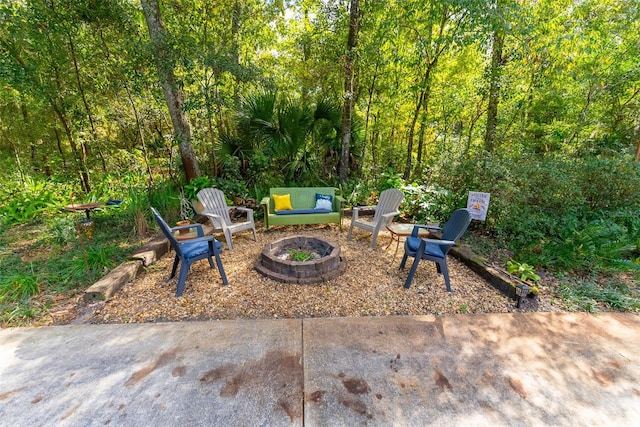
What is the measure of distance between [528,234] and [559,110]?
5856 millimetres

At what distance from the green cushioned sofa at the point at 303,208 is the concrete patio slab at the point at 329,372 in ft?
6.74

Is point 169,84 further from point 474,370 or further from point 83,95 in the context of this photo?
point 474,370

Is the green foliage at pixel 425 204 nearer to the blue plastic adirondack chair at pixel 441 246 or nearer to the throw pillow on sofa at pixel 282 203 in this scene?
the blue plastic adirondack chair at pixel 441 246

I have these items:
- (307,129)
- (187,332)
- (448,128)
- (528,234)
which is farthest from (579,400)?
(448,128)

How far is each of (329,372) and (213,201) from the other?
290 cm

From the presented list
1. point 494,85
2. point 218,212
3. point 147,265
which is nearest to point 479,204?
point 494,85

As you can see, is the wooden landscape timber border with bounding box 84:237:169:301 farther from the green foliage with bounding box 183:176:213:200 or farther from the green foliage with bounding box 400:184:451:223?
the green foliage with bounding box 400:184:451:223

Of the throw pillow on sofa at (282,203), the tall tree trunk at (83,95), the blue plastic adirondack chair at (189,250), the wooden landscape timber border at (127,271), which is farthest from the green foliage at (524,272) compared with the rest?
the tall tree trunk at (83,95)

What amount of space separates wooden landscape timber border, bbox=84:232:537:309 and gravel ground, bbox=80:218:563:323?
0.22 ft

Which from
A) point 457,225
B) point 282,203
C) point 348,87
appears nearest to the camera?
point 457,225

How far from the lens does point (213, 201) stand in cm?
368

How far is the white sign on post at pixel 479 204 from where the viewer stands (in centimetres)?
314

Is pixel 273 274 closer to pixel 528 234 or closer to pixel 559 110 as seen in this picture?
pixel 528 234

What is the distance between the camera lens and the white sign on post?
10.3 feet
